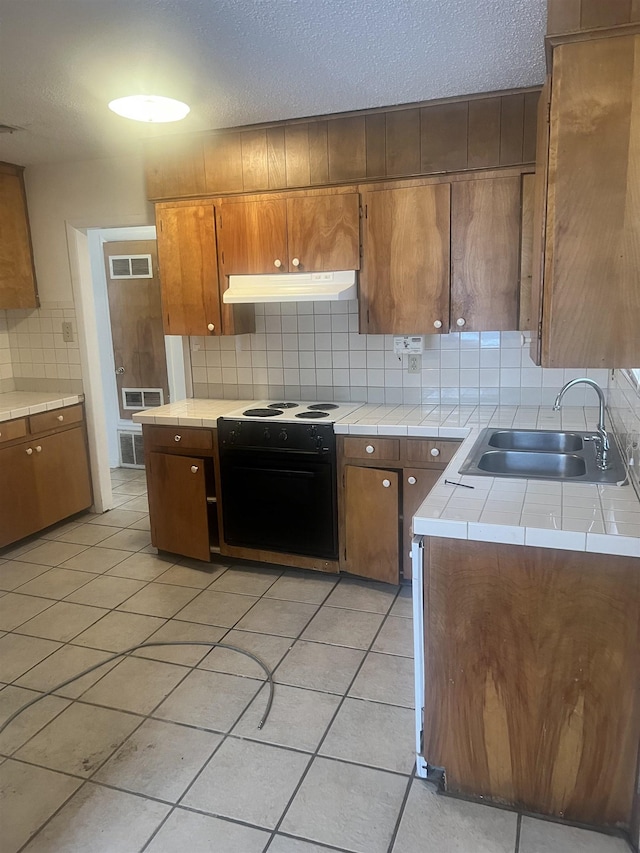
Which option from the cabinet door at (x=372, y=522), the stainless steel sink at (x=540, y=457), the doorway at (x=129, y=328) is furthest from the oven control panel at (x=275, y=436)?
the doorway at (x=129, y=328)

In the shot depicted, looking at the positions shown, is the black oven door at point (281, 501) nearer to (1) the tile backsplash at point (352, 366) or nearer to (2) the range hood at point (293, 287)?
(1) the tile backsplash at point (352, 366)

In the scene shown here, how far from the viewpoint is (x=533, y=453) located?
2.56 metres

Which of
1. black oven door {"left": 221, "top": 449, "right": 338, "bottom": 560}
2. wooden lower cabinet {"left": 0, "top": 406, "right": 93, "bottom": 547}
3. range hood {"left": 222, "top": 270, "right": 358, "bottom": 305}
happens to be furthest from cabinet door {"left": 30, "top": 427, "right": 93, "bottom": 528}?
range hood {"left": 222, "top": 270, "right": 358, "bottom": 305}

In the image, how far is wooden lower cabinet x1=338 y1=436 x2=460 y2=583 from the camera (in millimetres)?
3113

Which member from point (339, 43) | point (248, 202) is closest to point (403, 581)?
point (248, 202)

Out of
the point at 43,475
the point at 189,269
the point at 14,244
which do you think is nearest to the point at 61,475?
the point at 43,475

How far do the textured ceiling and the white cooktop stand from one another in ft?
5.10

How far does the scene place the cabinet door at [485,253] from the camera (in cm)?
303

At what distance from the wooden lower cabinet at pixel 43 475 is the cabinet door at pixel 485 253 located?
274cm

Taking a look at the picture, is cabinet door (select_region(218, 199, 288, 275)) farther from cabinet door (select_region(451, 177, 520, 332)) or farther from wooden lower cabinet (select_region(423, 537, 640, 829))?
wooden lower cabinet (select_region(423, 537, 640, 829))

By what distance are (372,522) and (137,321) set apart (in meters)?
3.18

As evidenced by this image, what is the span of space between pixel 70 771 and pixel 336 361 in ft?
8.18

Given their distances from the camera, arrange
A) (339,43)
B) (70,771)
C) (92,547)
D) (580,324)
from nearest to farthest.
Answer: (580,324) < (70,771) < (339,43) < (92,547)

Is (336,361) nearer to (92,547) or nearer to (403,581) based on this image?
(403,581)
